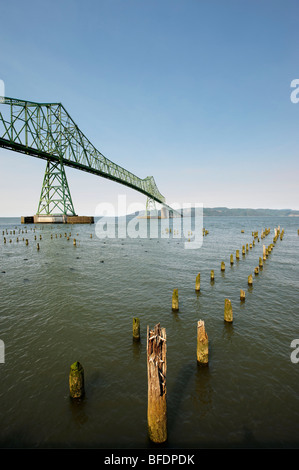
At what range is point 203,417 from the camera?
6.43 m

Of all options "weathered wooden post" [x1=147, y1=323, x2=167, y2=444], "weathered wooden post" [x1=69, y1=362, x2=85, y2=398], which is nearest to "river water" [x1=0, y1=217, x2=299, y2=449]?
"weathered wooden post" [x1=69, y1=362, x2=85, y2=398]

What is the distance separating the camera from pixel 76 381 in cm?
683

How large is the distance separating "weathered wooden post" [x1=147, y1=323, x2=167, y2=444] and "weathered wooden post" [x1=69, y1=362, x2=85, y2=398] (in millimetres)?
2490

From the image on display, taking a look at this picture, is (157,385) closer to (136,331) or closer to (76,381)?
(76,381)

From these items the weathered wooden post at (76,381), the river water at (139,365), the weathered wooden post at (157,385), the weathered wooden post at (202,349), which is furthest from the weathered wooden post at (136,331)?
the weathered wooden post at (157,385)

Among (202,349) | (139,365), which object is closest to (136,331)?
(139,365)

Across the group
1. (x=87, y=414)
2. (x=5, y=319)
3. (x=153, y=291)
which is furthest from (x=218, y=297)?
(x=5, y=319)

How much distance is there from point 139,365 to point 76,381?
2672 millimetres

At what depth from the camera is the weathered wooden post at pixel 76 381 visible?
265 inches

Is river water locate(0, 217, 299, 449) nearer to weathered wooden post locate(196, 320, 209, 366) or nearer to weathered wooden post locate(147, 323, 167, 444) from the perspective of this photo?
weathered wooden post locate(196, 320, 209, 366)

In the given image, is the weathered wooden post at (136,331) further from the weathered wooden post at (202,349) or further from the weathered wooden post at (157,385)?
the weathered wooden post at (157,385)

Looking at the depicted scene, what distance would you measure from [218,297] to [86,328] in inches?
356

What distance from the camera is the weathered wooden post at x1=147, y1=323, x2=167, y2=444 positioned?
5289 mm
